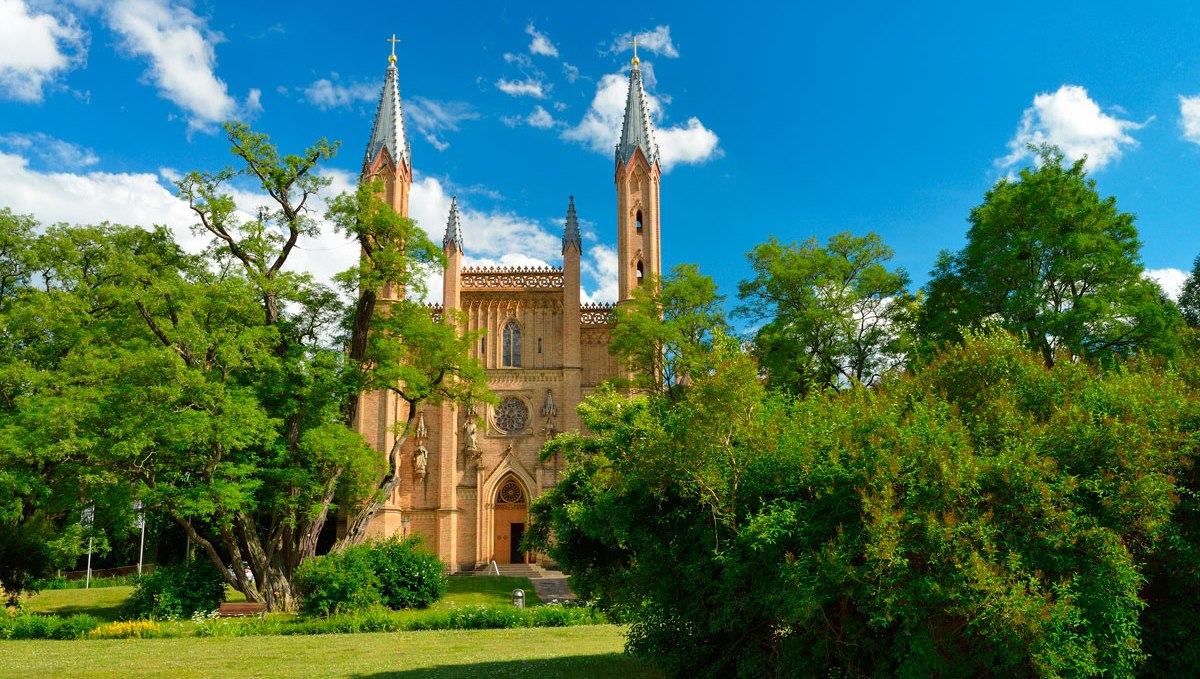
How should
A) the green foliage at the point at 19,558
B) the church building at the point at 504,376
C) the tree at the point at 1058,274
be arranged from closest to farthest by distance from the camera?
the tree at the point at 1058,274 → the green foliage at the point at 19,558 → the church building at the point at 504,376

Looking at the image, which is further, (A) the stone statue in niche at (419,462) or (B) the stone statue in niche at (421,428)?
(B) the stone statue in niche at (421,428)

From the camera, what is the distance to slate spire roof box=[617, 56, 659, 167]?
43969 mm

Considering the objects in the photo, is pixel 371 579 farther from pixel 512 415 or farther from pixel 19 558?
pixel 512 415

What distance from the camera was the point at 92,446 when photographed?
2167 centimetres

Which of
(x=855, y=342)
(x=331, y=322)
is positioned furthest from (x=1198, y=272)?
(x=331, y=322)

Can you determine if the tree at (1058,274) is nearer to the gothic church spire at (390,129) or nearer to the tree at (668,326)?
the tree at (668,326)

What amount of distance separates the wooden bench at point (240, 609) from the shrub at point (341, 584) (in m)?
1.12

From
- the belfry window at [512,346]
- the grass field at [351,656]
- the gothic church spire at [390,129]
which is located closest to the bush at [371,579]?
the grass field at [351,656]

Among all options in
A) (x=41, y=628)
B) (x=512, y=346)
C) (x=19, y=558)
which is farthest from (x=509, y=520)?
(x=41, y=628)

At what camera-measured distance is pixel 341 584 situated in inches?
915

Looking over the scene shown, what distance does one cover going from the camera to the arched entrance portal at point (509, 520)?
40906 millimetres

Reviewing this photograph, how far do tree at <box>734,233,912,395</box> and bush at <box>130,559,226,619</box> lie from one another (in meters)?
17.8

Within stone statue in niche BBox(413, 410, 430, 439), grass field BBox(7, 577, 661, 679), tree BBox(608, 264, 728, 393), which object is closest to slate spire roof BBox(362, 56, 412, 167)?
stone statue in niche BBox(413, 410, 430, 439)

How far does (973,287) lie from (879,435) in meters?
18.0
